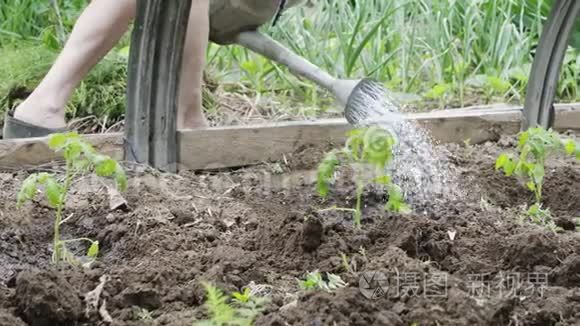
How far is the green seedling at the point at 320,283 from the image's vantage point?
1.85m

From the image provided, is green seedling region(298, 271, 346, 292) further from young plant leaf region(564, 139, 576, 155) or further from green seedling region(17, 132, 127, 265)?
young plant leaf region(564, 139, 576, 155)

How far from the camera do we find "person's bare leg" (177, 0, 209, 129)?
121 inches

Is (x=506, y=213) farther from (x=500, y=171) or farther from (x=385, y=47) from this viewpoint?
(x=385, y=47)

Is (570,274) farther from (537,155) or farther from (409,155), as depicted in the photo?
(409,155)

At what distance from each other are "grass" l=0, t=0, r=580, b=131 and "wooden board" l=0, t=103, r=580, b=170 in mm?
549

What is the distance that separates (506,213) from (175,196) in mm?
845

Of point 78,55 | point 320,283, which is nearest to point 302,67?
point 78,55

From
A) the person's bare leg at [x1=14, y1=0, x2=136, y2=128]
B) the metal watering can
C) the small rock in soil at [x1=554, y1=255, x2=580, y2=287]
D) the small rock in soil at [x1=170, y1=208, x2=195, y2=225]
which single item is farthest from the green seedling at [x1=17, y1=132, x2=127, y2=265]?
the metal watering can

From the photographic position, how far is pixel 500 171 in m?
2.99

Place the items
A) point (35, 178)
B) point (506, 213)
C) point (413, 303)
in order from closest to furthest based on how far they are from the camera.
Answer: point (413, 303) < point (35, 178) < point (506, 213)

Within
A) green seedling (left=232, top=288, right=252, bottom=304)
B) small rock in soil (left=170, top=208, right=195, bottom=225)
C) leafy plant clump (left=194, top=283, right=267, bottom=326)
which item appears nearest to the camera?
leafy plant clump (left=194, top=283, right=267, bottom=326)

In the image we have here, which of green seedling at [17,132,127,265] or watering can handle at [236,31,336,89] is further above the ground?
watering can handle at [236,31,336,89]

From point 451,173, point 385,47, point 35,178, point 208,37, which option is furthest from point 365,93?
point 385,47

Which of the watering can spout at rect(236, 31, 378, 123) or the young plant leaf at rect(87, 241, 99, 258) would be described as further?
the watering can spout at rect(236, 31, 378, 123)
